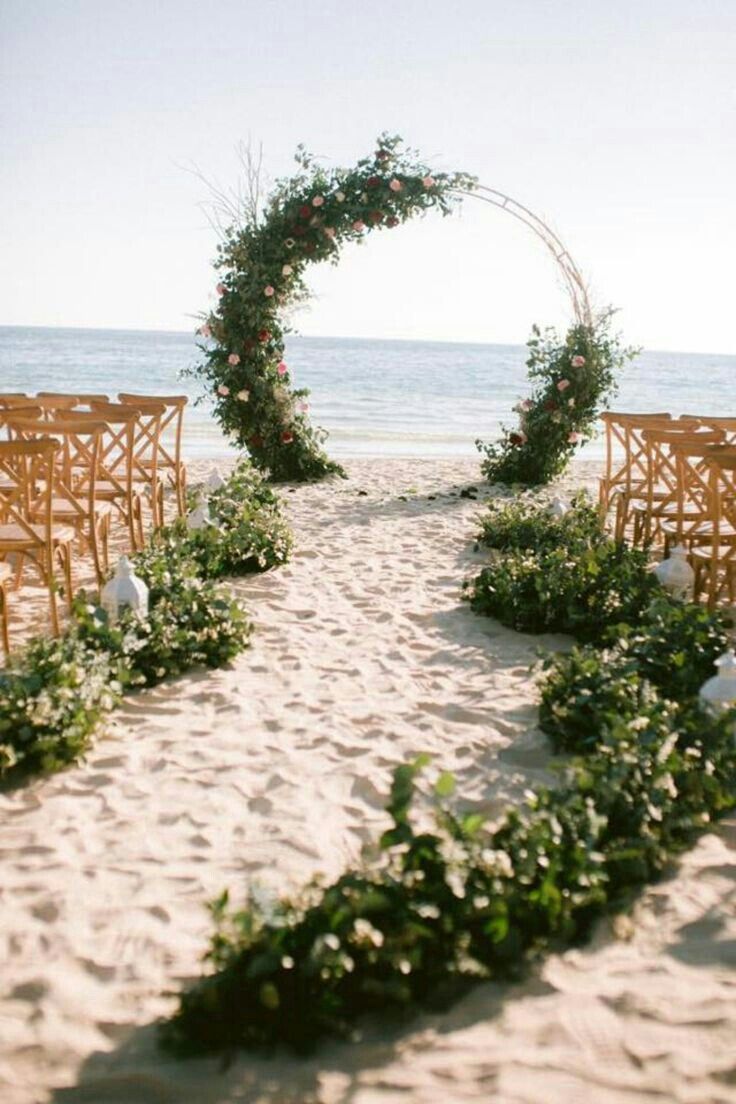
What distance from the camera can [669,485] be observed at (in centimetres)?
658

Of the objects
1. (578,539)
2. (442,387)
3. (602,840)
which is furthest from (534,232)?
(442,387)

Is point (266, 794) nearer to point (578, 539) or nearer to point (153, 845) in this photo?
point (153, 845)

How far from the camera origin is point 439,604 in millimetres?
5680

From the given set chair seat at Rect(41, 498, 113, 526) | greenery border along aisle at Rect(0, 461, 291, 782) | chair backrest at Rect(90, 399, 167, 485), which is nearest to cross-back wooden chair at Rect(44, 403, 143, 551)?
chair backrest at Rect(90, 399, 167, 485)

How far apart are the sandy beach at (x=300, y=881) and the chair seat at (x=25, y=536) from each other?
1048mm

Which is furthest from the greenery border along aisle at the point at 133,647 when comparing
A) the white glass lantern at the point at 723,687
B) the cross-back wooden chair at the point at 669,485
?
the cross-back wooden chair at the point at 669,485

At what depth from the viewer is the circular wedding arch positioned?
9.44m

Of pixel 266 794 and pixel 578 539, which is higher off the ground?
pixel 578 539

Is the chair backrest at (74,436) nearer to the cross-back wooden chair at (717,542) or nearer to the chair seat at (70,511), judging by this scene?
the chair seat at (70,511)

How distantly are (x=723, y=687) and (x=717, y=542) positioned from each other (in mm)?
1680

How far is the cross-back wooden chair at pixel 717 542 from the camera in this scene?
15.9 feet

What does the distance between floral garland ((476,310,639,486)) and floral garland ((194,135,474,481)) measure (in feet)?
5.80

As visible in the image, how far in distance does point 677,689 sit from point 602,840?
1.19m

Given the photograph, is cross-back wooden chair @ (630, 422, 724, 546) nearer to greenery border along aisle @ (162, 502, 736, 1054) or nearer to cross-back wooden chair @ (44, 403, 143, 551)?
greenery border along aisle @ (162, 502, 736, 1054)
